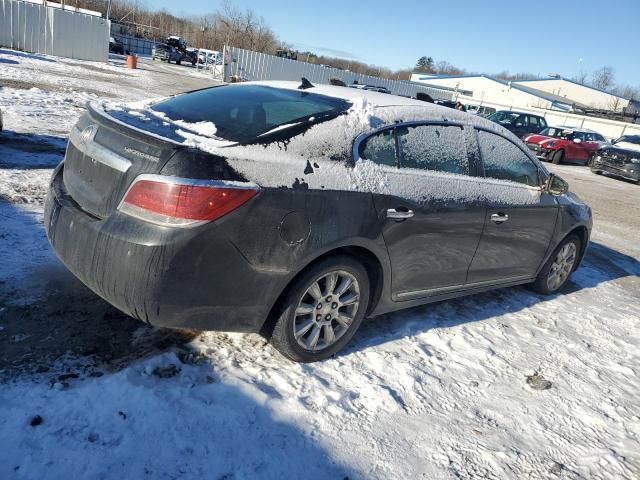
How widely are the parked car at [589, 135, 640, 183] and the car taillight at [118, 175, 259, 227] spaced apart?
19.7m

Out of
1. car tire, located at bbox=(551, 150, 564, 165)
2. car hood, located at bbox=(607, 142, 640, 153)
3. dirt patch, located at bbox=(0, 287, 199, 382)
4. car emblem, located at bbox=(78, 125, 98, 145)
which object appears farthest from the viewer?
car tire, located at bbox=(551, 150, 564, 165)

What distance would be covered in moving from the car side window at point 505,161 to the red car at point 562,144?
17.3m

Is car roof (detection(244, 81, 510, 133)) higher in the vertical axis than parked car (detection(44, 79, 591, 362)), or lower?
higher

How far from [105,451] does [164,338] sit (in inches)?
38.9

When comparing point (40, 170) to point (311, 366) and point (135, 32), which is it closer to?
point (311, 366)

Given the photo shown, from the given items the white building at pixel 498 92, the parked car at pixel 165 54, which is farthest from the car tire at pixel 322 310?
the white building at pixel 498 92

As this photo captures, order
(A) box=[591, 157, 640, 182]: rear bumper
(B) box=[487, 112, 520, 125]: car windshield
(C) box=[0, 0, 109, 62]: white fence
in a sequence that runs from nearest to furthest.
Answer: (A) box=[591, 157, 640, 182]: rear bumper → (B) box=[487, 112, 520, 125]: car windshield → (C) box=[0, 0, 109, 62]: white fence

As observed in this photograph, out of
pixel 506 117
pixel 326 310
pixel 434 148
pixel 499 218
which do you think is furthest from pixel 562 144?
pixel 326 310

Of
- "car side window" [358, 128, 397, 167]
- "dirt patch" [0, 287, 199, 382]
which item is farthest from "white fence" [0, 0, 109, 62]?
"car side window" [358, 128, 397, 167]

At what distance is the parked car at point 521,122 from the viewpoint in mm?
21928

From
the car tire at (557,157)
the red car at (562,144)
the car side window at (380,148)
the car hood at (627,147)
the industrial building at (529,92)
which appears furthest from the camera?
the industrial building at (529,92)

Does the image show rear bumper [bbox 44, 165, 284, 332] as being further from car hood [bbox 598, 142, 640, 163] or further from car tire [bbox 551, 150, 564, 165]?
car tire [bbox 551, 150, 564, 165]

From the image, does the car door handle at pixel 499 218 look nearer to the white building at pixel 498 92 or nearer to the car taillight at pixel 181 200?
the car taillight at pixel 181 200

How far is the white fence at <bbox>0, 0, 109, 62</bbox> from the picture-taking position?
26359mm
